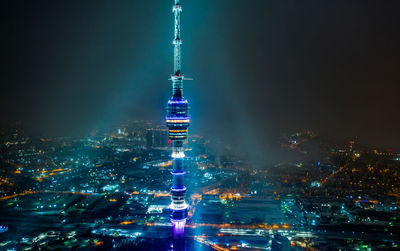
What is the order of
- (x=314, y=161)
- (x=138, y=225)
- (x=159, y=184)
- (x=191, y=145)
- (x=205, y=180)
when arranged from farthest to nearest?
(x=191, y=145), (x=314, y=161), (x=205, y=180), (x=159, y=184), (x=138, y=225)

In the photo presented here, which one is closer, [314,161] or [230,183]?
[230,183]

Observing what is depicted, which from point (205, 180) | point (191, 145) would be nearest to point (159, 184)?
point (205, 180)

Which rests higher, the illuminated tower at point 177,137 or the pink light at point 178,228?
the illuminated tower at point 177,137

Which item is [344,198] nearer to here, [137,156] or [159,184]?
[159,184]

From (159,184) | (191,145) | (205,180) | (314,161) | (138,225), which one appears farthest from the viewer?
(191,145)

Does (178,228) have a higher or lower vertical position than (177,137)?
lower

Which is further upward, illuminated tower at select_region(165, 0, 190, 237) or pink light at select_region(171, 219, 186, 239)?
illuminated tower at select_region(165, 0, 190, 237)

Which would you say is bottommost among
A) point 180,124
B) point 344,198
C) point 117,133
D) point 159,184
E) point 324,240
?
point 324,240

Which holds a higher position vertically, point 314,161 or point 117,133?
point 117,133
